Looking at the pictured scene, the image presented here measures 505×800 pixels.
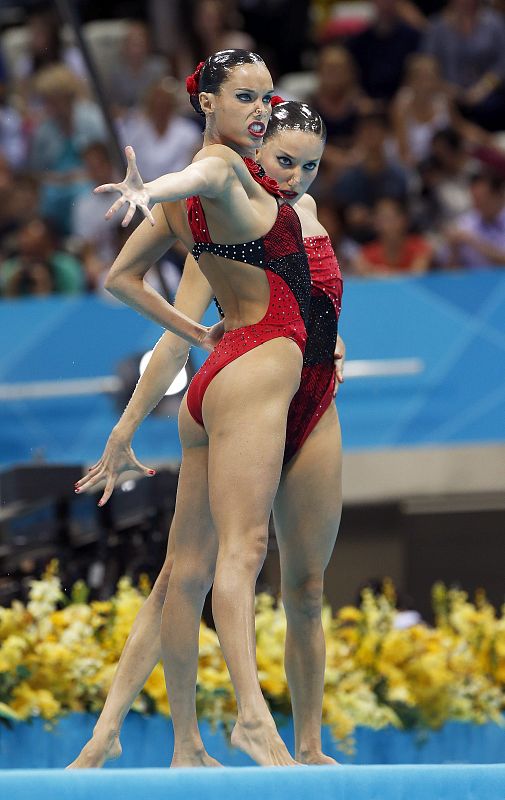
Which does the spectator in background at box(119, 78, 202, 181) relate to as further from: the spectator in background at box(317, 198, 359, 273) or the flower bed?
the flower bed

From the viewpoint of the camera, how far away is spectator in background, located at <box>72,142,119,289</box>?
9109 millimetres

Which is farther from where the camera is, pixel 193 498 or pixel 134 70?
pixel 134 70

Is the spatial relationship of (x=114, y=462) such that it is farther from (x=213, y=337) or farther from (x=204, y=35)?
(x=204, y=35)

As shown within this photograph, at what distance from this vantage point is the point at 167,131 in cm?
1002

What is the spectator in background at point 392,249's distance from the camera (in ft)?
29.7

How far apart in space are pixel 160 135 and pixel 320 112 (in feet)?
3.70

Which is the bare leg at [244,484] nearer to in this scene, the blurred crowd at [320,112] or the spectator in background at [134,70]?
the blurred crowd at [320,112]

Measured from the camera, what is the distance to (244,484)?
12.2ft

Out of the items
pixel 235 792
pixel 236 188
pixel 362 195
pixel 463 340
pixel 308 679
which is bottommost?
pixel 235 792

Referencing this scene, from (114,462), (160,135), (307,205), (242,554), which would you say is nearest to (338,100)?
(160,135)

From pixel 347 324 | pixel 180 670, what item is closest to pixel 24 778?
pixel 180 670

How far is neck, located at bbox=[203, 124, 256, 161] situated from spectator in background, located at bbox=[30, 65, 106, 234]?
6.16 m

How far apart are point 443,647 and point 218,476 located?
6.59 feet

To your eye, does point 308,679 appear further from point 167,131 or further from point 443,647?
point 167,131
